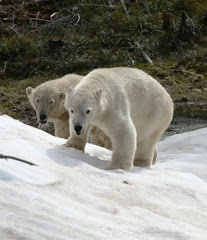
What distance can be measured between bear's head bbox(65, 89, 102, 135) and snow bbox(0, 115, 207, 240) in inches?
15.7

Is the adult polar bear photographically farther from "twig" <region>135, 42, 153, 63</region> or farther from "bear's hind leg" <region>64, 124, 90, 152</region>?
"twig" <region>135, 42, 153, 63</region>

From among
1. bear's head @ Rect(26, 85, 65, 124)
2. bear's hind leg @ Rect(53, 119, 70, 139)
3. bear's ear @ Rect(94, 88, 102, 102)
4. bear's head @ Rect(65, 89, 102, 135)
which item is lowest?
bear's hind leg @ Rect(53, 119, 70, 139)

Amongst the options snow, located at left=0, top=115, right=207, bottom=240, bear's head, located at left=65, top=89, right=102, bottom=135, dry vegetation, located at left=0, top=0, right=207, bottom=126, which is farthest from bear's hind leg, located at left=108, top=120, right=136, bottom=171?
dry vegetation, located at left=0, top=0, right=207, bottom=126

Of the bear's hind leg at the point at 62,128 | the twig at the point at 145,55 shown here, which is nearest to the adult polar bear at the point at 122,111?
the bear's hind leg at the point at 62,128

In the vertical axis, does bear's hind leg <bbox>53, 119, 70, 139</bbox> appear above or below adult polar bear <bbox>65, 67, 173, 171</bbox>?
below

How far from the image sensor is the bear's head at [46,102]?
10539 millimetres

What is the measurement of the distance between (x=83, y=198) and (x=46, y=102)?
15.7ft

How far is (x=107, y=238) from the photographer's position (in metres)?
4.96

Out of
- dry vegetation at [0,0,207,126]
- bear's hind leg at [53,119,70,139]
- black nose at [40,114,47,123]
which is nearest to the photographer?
black nose at [40,114,47,123]

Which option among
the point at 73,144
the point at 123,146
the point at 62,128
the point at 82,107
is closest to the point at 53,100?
the point at 62,128

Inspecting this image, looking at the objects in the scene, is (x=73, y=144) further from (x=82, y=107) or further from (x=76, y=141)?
(x=82, y=107)

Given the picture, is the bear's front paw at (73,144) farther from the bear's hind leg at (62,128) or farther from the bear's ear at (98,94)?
the bear's hind leg at (62,128)

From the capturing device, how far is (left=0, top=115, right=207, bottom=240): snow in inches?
197

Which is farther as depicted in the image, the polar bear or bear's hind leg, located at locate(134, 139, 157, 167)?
the polar bear
